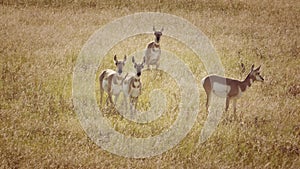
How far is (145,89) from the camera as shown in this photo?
44.3 ft

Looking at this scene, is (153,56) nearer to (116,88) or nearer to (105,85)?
(105,85)

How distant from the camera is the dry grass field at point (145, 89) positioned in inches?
406

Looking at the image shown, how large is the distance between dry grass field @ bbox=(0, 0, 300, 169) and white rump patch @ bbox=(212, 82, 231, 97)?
56 cm

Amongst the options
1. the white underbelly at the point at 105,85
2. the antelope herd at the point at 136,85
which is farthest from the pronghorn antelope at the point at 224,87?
the white underbelly at the point at 105,85

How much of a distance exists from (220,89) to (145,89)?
2.25 meters

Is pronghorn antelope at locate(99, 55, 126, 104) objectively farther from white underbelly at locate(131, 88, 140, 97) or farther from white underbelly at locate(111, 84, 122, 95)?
white underbelly at locate(131, 88, 140, 97)

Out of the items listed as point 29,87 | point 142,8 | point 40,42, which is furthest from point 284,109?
point 142,8

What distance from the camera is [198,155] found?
34.1ft

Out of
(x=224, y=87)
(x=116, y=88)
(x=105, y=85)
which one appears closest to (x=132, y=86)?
(x=116, y=88)

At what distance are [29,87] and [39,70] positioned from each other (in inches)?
55.8

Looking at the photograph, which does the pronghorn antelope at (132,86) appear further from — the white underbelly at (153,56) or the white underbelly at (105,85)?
the white underbelly at (153,56)

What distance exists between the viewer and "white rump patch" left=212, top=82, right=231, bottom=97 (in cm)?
1185

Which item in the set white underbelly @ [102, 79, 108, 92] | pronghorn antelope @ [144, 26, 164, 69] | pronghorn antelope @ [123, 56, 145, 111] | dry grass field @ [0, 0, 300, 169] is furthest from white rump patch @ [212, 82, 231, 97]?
pronghorn antelope @ [144, 26, 164, 69]

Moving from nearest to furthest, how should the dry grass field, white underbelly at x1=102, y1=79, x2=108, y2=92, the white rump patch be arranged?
the dry grass field, the white rump patch, white underbelly at x1=102, y1=79, x2=108, y2=92
